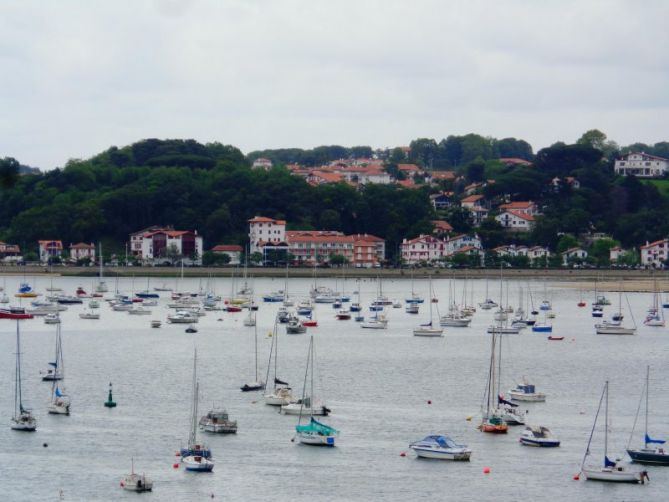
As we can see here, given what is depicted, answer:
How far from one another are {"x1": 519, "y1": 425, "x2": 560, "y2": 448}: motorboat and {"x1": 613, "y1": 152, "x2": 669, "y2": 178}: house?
115m

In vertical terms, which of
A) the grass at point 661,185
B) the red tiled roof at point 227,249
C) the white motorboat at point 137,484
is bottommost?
the white motorboat at point 137,484

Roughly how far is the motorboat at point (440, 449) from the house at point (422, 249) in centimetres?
8794

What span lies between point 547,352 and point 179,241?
66.6 meters

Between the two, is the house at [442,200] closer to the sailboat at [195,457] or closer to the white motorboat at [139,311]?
the white motorboat at [139,311]

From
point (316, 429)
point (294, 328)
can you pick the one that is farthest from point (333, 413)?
point (294, 328)

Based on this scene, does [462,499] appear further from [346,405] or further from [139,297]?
[139,297]

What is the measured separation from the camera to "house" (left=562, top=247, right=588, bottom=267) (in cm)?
11494

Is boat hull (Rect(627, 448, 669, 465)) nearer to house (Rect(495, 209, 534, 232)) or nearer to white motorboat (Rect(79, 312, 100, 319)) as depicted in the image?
white motorboat (Rect(79, 312, 100, 319))

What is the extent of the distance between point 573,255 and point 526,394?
7944 cm

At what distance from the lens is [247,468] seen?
29.0m

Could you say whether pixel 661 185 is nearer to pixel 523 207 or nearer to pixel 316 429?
pixel 523 207

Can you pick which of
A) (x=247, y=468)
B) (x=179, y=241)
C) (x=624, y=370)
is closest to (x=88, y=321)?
(x=624, y=370)

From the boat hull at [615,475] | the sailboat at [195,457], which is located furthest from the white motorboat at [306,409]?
the boat hull at [615,475]

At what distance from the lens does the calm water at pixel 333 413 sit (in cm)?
2783
